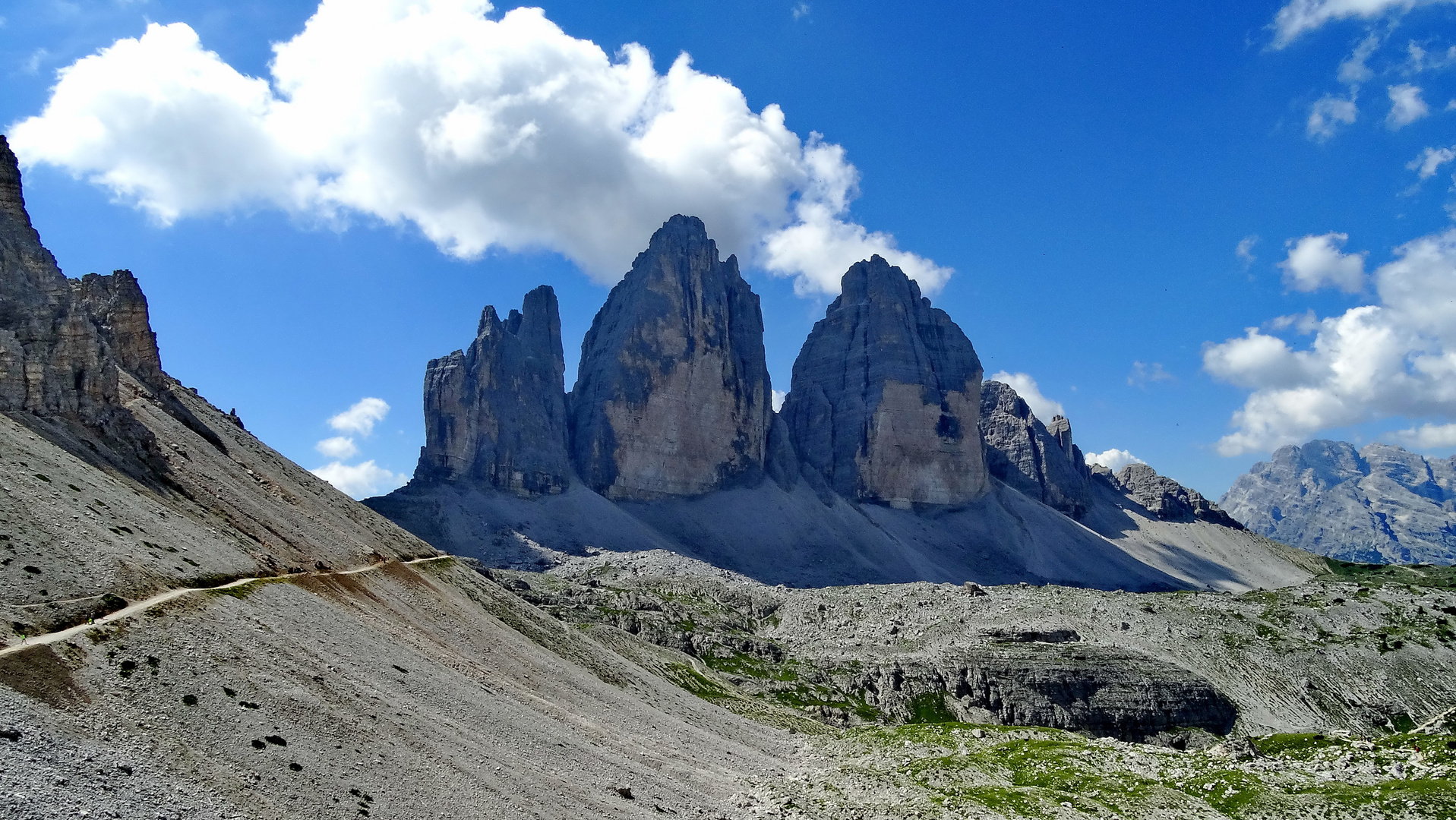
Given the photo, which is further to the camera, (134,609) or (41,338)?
(41,338)

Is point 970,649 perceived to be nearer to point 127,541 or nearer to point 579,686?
point 579,686

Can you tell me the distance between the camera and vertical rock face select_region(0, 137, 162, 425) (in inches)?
2219

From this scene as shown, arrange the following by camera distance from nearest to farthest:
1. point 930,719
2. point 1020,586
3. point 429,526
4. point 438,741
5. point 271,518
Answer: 1. point 438,741
2. point 271,518
3. point 930,719
4. point 1020,586
5. point 429,526

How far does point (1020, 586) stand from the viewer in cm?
13800

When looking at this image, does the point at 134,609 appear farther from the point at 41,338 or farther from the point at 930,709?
the point at 930,709

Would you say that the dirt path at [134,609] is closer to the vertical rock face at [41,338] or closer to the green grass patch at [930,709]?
the vertical rock face at [41,338]

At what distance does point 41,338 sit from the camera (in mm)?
60406

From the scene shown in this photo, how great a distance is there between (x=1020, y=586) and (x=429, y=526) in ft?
330

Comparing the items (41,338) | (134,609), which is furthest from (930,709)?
(41,338)

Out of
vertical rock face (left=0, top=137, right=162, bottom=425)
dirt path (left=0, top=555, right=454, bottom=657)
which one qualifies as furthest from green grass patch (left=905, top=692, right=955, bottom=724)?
vertical rock face (left=0, top=137, right=162, bottom=425)

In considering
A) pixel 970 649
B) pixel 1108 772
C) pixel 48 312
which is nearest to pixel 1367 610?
pixel 970 649

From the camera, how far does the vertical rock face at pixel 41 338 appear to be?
56.4 metres

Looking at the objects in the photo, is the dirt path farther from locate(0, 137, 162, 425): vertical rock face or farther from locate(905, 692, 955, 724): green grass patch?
locate(905, 692, 955, 724): green grass patch

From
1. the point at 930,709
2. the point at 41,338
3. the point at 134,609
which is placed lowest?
the point at 134,609
